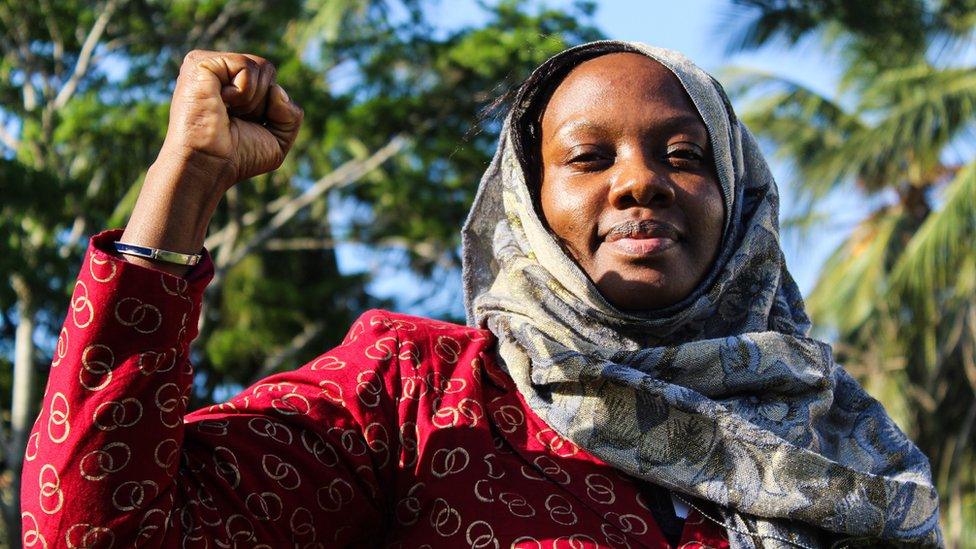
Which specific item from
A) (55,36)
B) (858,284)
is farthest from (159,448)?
(858,284)

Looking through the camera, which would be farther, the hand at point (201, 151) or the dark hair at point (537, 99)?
the dark hair at point (537, 99)

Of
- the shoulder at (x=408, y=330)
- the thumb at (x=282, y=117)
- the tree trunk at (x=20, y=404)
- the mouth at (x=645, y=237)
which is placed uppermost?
the thumb at (x=282, y=117)

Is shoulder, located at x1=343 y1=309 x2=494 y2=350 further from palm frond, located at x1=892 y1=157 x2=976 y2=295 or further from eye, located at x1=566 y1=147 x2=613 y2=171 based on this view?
palm frond, located at x1=892 y1=157 x2=976 y2=295

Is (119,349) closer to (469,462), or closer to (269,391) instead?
(269,391)

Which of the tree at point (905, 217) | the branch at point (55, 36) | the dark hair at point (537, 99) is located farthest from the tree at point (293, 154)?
the dark hair at point (537, 99)

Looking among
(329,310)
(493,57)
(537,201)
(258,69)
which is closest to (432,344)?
(537,201)

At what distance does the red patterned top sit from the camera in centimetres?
159

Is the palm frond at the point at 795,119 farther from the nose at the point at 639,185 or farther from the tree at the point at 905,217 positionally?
the nose at the point at 639,185

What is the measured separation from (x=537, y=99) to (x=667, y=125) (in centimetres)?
31

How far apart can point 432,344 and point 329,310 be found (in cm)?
1193

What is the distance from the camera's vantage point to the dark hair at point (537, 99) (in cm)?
243

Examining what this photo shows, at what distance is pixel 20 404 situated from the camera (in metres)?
11.5

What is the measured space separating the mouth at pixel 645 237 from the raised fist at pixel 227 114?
24.8 inches

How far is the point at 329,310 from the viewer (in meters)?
14.0
